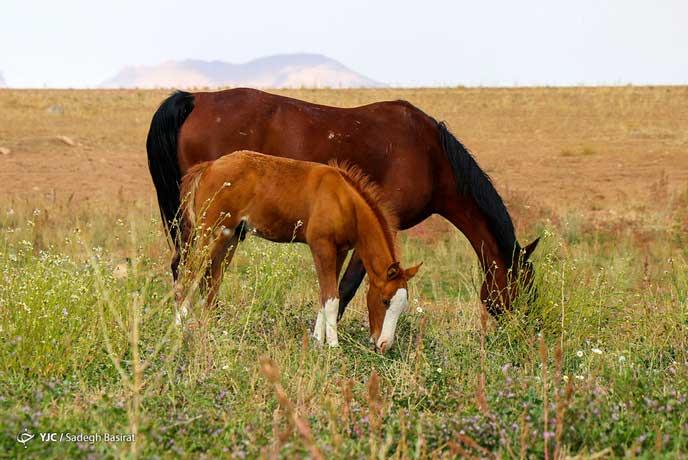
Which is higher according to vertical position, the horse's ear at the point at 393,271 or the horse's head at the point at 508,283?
the horse's ear at the point at 393,271

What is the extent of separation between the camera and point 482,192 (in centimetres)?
795

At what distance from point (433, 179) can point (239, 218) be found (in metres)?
1.93

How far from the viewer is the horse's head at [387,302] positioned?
20.9ft

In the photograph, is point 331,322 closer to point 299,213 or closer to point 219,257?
point 299,213

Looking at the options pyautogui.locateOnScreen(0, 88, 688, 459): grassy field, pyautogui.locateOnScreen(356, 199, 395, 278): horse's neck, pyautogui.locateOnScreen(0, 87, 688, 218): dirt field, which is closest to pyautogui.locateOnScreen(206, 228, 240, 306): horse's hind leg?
pyautogui.locateOnScreen(0, 88, 688, 459): grassy field

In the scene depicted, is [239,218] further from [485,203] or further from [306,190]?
[485,203]

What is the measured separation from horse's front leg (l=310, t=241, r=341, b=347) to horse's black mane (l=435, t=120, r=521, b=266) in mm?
1593

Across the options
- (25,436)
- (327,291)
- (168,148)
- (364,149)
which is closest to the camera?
(25,436)

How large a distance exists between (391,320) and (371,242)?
2.48ft

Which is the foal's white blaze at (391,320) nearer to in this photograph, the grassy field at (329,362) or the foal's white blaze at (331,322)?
the grassy field at (329,362)

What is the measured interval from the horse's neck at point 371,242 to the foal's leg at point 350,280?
1.99 ft

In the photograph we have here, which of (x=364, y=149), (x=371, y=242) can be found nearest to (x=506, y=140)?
(x=364, y=149)

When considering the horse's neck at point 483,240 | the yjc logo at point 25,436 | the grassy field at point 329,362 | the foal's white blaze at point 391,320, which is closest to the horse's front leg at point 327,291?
the grassy field at point 329,362

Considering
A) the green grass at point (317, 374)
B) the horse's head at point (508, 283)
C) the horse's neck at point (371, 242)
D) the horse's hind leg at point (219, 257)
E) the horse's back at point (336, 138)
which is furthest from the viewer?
the horse's back at point (336, 138)
